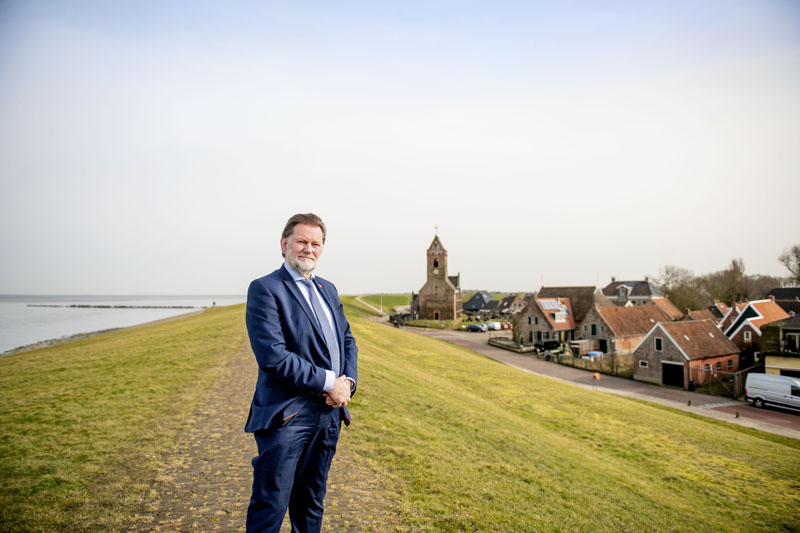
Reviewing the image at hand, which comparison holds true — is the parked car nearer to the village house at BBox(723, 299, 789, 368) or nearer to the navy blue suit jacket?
the village house at BBox(723, 299, 789, 368)

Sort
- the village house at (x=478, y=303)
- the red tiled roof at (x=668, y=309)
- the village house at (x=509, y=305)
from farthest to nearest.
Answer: the village house at (x=478, y=303), the village house at (x=509, y=305), the red tiled roof at (x=668, y=309)

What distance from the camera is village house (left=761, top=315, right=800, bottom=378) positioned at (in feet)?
92.3

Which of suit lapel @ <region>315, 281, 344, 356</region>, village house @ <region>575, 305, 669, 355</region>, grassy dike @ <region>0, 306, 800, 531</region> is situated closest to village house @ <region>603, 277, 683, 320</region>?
village house @ <region>575, 305, 669, 355</region>

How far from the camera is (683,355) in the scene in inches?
1251

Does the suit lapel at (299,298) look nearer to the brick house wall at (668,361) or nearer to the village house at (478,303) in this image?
the brick house wall at (668,361)

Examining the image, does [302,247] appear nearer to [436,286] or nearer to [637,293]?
[436,286]

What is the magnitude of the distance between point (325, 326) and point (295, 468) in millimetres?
1276

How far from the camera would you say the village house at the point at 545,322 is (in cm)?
4900

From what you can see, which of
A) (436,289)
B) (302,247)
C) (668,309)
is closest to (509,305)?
(436,289)

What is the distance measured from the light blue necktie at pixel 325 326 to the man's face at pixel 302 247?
0.15 metres

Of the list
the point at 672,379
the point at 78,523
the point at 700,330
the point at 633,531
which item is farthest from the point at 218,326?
the point at 700,330

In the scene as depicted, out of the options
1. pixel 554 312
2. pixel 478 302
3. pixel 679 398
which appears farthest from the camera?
pixel 478 302

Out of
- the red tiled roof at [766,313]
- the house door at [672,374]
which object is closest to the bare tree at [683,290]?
the red tiled roof at [766,313]

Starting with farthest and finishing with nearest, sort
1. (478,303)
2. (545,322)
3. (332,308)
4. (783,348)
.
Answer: (478,303), (545,322), (783,348), (332,308)
